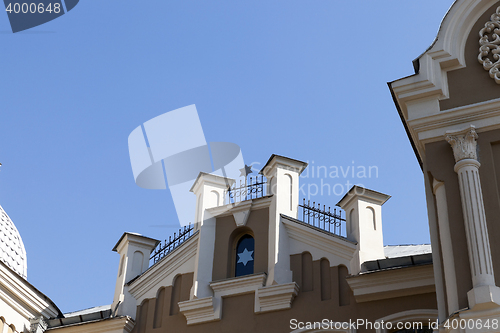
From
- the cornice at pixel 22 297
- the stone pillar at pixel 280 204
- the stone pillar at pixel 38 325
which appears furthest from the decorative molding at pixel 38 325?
the stone pillar at pixel 280 204

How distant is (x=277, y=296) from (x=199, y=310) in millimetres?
1784

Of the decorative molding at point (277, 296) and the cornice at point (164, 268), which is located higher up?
the cornice at point (164, 268)

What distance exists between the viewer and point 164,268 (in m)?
16.8

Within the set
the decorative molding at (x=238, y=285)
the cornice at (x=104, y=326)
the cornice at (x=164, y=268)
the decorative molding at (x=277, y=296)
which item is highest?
the cornice at (x=164, y=268)

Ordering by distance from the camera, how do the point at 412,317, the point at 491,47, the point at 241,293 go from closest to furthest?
1. the point at 491,47
2. the point at 412,317
3. the point at 241,293

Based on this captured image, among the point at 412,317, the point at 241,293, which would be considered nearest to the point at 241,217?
the point at 241,293

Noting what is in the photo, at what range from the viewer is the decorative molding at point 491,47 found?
12.0 metres

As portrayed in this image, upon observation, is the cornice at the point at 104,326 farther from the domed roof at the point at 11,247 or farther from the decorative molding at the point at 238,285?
the decorative molding at the point at 238,285

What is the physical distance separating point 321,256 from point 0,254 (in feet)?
25.8

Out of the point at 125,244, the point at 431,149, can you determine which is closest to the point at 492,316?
the point at 431,149

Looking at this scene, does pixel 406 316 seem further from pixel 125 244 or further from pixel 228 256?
pixel 125 244

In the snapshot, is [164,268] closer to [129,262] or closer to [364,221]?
[129,262]

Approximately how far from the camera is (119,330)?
16203mm

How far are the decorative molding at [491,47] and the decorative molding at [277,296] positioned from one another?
5.80 m
